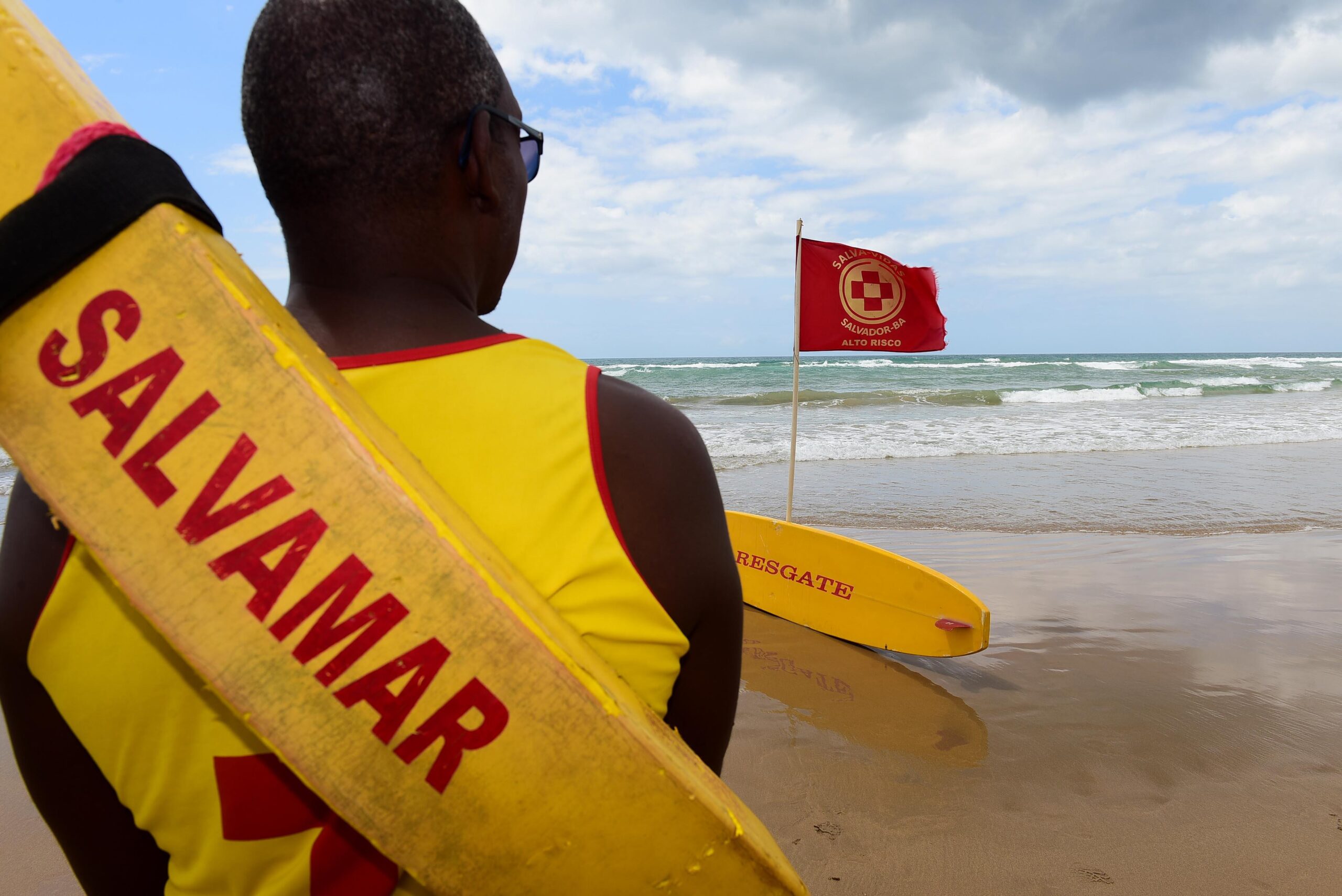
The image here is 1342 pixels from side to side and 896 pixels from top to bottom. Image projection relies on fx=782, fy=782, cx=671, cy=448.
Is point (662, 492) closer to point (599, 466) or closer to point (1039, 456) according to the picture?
point (599, 466)

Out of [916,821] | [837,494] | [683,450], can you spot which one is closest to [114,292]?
[683,450]

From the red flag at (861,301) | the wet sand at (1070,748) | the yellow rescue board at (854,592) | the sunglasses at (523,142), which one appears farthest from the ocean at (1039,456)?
the sunglasses at (523,142)

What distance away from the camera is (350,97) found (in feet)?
2.68

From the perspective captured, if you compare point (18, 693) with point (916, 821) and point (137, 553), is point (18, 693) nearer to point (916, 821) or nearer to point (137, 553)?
point (137, 553)

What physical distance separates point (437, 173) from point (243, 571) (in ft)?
1.56

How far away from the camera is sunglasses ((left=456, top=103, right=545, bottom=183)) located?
2.88 feet

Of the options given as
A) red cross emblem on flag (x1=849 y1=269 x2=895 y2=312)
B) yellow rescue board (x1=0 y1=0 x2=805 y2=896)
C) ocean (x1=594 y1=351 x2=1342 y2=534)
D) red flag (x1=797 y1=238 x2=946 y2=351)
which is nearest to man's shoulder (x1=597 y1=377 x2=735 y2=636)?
yellow rescue board (x1=0 y1=0 x2=805 y2=896)

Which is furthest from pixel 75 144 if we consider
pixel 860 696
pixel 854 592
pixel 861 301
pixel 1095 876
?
pixel 861 301

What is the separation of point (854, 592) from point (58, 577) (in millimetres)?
4293

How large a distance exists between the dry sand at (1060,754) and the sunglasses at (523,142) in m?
2.36

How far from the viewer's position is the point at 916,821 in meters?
2.83

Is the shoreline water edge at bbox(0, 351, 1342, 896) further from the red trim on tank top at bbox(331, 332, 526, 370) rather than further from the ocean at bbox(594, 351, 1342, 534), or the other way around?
the red trim on tank top at bbox(331, 332, 526, 370)

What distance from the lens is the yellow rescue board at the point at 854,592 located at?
4164 millimetres

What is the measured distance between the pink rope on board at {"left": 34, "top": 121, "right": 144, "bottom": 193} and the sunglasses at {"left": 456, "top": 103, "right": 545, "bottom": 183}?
1.08ft
